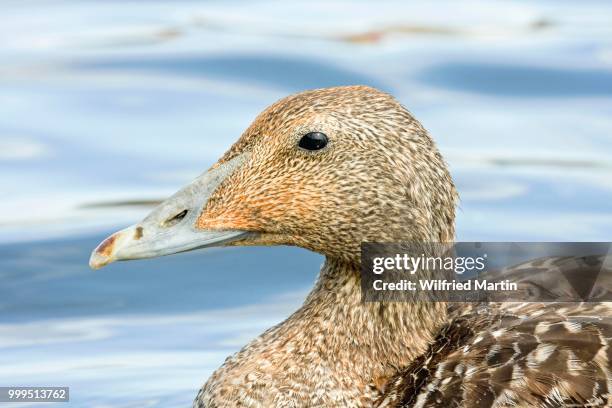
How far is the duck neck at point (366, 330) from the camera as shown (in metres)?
7.25

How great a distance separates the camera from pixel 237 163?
7109 millimetres

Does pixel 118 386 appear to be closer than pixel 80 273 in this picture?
Yes

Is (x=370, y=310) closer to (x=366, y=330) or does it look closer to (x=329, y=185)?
(x=366, y=330)

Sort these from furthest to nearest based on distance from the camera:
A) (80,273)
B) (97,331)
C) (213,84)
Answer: (213,84)
(80,273)
(97,331)

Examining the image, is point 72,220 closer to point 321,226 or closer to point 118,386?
point 118,386

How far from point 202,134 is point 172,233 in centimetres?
588

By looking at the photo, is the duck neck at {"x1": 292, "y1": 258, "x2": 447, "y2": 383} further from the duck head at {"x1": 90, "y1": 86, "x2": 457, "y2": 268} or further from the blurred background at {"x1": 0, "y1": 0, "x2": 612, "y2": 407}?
the blurred background at {"x1": 0, "y1": 0, "x2": 612, "y2": 407}

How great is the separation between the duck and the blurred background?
64.8 inches

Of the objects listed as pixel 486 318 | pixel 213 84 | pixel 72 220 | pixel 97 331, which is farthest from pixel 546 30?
pixel 486 318

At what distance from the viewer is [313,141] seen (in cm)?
→ 702

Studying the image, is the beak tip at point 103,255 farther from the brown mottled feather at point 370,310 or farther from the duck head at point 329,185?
the brown mottled feather at point 370,310

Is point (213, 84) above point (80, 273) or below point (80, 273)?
above

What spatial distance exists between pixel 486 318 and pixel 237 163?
1336 mm

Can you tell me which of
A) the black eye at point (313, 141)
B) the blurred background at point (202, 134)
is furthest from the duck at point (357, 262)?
the blurred background at point (202, 134)
